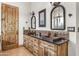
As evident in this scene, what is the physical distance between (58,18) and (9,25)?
726 mm

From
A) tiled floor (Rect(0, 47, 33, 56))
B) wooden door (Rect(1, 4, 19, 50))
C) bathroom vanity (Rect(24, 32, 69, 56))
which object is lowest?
tiled floor (Rect(0, 47, 33, 56))

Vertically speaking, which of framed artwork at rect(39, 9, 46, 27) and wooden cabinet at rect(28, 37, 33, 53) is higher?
framed artwork at rect(39, 9, 46, 27)

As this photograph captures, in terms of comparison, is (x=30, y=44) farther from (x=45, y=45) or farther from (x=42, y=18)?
(x=42, y=18)

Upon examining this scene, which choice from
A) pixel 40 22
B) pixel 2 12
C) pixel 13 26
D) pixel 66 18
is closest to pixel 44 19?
pixel 40 22

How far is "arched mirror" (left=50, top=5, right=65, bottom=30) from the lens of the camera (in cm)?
158

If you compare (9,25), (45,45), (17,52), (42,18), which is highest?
(42,18)

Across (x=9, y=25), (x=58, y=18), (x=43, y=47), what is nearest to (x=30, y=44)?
(x=43, y=47)

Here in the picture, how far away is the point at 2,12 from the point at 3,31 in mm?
277

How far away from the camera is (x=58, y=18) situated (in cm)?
162

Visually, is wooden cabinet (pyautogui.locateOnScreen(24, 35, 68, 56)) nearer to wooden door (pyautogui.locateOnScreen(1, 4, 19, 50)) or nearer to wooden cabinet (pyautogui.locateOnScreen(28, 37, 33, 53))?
wooden cabinet (pyautogui.locateOnScreen(28, 37, 33, 53))

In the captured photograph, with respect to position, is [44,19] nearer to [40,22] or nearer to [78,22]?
[40,22]

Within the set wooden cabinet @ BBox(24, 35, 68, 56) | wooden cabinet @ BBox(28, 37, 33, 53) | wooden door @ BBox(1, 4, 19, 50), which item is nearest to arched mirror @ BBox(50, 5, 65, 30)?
wooden cabinet @ BBox(24, 35, 68, 56)

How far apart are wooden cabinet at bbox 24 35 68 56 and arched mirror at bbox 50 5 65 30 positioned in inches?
10.1

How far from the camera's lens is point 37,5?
1664 mm
